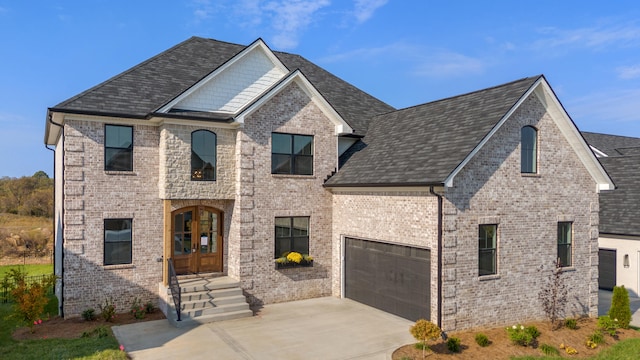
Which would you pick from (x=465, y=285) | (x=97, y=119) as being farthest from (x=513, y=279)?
(x=97, y=119)

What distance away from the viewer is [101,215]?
14.1 meters

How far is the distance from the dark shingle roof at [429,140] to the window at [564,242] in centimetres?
470

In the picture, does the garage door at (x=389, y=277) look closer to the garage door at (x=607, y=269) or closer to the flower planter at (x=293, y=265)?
the flower planter at (x=293, y=265)

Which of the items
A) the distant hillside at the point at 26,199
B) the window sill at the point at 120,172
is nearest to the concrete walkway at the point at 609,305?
the window sill at the point at 120,172

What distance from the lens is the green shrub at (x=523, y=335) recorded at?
11.7 m

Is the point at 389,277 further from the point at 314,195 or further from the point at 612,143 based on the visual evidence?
the point at 612,143

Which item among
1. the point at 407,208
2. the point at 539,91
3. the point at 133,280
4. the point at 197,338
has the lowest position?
the point at 197,338

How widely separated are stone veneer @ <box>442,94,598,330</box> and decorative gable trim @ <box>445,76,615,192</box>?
21cm

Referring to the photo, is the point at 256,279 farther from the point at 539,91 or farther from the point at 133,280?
the point at 539,91

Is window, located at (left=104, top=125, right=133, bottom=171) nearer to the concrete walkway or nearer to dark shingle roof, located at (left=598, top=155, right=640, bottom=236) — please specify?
the concrete walkway

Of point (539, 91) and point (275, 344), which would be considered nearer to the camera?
point (275, 344)

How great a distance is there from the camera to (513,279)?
13.5 meters

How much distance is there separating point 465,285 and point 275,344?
18.3ft

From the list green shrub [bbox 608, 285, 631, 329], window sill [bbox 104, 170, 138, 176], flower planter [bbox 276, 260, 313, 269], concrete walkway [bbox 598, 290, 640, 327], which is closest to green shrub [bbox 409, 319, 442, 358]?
flower planter [bbox 276, 260, 313, 269]
